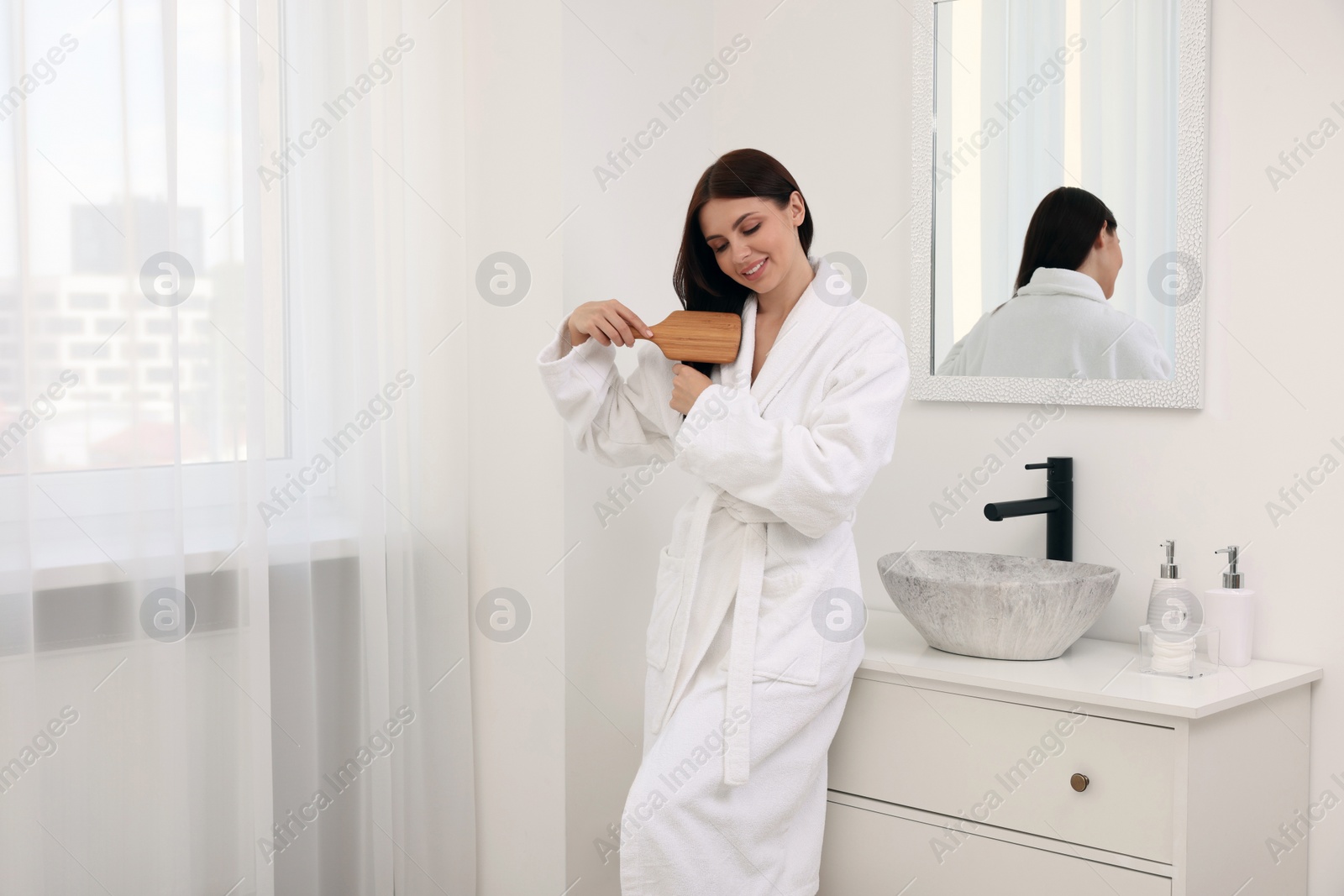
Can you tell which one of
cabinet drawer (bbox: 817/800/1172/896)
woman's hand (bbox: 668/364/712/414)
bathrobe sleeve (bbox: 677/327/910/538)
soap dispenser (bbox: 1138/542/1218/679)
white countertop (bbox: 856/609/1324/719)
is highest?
woman's hand (bbox: 668/364/712/414)

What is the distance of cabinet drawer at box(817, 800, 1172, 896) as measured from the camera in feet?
4.95

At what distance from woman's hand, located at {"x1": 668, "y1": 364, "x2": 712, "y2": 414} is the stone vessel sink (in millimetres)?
435

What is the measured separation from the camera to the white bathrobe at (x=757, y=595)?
1488 millimetres

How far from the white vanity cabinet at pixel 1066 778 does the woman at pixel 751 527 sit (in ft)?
0.35

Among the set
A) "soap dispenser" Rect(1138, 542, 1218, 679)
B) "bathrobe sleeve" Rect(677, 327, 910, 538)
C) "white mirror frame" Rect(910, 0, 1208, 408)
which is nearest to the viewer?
"bathrobe sleeve" Rect(677, 327, 910, 538)

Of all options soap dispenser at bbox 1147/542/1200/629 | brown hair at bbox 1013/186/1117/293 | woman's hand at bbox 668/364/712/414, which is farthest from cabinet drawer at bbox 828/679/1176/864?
brown hair at bbox 1013/186/1117/293

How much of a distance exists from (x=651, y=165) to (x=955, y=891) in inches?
55.1

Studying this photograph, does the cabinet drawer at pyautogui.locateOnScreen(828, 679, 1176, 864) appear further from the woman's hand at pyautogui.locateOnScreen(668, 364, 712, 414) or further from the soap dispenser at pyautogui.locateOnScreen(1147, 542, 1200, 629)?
the woman's hand at pyautogui.locateOnScreen(668, 364, 712, 414)

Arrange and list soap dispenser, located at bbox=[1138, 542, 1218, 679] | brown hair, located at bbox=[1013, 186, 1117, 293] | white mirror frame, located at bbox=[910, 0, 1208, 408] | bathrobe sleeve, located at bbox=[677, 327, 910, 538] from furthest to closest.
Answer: brown hair, located at bbox=[1013, 186, 1117, 293] < white mirror frame, located at bbox=[910, 0, 1208, 408] < soap dispenser, located at bbox=[1138, 542, 1218, 679] < bathrobe sleeve, located at bbox=[677, 327, 910, 538]

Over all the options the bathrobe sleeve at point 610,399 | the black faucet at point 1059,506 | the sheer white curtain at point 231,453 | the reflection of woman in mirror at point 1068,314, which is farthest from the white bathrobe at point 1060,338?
the sheer white curtain at point 231,453

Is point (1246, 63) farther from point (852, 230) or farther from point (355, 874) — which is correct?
point (355, 874)

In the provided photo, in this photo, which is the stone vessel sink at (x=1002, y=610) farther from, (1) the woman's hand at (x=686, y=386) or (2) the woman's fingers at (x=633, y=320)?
(2) the woman's fingers at (x=633, y=320)

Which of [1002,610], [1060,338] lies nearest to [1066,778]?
[1002,610]

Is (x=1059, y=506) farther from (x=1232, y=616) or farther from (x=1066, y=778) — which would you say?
(x=1066, y=778)
